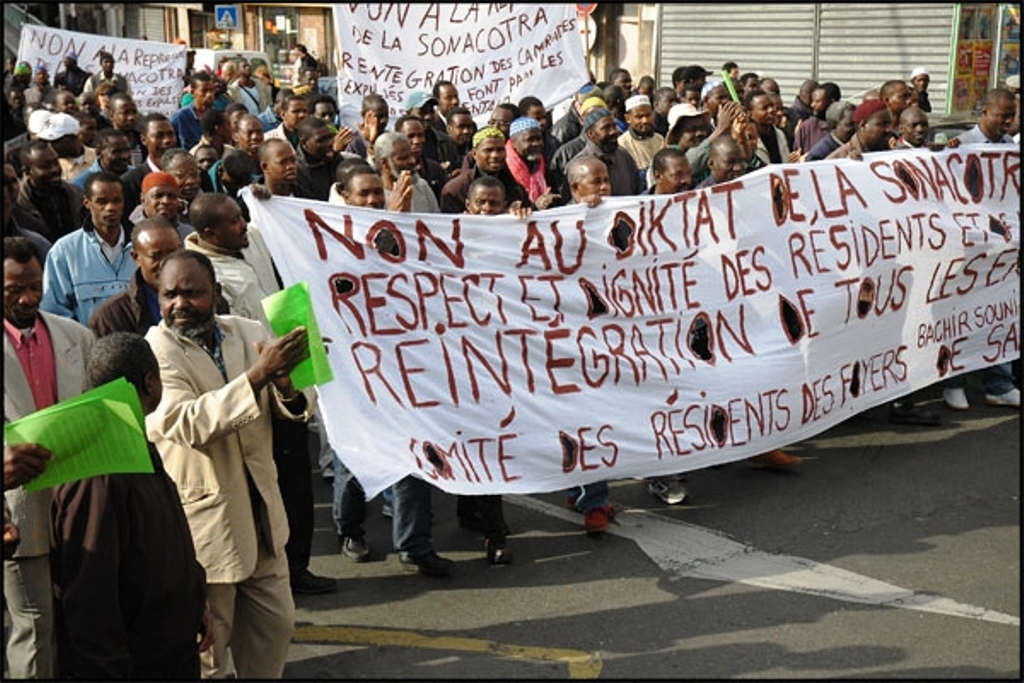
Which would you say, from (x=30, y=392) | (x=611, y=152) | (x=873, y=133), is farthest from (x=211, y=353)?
(x=873, y=133)

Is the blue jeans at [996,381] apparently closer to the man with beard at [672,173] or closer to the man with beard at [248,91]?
the man with beard at [672,173]

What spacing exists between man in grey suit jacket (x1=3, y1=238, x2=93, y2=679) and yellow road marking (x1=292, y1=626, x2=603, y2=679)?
1595 millimetres

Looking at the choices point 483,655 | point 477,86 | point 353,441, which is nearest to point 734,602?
point 483,655

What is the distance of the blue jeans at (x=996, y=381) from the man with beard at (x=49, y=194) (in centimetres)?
539

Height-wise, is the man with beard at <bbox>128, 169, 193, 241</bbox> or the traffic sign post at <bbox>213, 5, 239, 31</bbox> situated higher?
the traffic sign post at <bbox>213, 5, 239, 31</bbox>

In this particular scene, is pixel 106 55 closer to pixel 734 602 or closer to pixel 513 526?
pixel 513 526

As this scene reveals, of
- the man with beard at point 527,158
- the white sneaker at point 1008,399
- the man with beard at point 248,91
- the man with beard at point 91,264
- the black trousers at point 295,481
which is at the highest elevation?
the man with beard at point 248,91

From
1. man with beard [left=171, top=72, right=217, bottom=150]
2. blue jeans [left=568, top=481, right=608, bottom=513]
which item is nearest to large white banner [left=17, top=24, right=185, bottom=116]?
man with beard [left=171, top=72, right=217, bottom=150]

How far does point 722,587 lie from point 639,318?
1.44 m

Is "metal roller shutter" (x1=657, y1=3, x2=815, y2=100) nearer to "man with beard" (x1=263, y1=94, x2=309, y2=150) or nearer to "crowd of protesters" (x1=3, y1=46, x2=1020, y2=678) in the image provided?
"crowd of protesters" (x1=3, y1=46, x2=1020, y2=678)

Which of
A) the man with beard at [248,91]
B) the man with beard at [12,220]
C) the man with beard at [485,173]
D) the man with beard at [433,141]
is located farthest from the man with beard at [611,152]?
the man with beard at [248,91]

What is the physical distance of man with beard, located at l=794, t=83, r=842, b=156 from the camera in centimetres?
1253

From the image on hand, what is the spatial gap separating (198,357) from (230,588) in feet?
2.48

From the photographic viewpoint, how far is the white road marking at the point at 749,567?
5.85 metres
